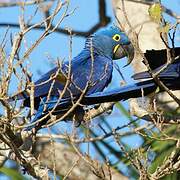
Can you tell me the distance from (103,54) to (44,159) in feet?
2.64

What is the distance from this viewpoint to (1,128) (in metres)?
2.87

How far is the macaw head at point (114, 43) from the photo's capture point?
413 centimetres

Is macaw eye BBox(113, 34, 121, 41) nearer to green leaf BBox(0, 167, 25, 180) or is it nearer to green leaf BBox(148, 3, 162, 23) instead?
green leaf BBox(0, 167, 25, 180)

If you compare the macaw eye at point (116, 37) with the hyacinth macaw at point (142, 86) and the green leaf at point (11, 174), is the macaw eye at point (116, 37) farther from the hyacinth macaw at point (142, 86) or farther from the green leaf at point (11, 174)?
the green leaf at point (11, 174)

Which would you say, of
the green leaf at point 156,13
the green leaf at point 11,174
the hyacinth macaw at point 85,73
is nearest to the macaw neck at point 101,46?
the hyacinth macaw at point 85,73

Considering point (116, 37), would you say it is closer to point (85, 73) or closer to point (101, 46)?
point (101, 46)

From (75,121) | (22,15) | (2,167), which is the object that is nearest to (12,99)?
(22,15)

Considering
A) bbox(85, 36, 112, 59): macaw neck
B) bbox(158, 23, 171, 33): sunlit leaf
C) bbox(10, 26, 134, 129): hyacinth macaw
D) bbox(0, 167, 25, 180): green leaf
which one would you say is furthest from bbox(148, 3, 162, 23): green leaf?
bbox(0, 167, 25, 180): green leaf

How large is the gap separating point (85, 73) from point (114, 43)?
476mm

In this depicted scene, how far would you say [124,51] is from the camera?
4160mm

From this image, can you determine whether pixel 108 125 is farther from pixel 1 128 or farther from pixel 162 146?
pixel 1 128

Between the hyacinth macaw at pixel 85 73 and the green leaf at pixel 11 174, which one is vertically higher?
the hyacinth macaw at pixel 85 73

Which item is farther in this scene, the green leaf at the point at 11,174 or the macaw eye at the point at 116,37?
the macaw eye at the point at 116,37

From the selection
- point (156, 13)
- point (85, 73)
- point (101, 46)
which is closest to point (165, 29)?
point (156, 13)
